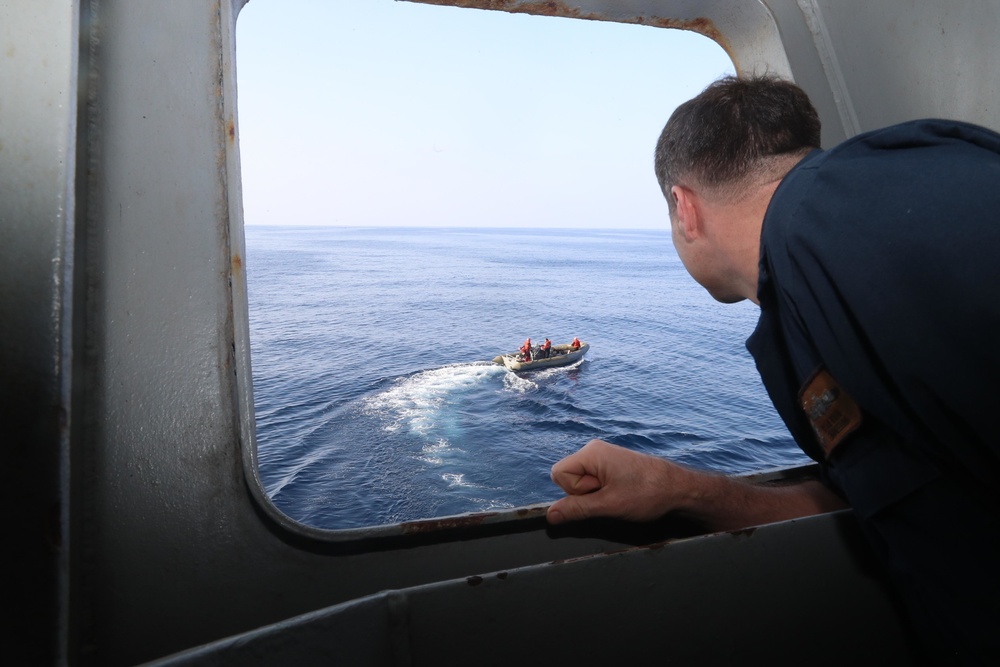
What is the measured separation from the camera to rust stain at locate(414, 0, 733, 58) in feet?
5.74

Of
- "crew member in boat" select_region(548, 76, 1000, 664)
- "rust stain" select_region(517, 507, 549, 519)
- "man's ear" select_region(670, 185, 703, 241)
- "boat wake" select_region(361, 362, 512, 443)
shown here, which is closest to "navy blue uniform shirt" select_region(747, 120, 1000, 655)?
"crew member in boat" select_region(548, 76, 1000, 664)

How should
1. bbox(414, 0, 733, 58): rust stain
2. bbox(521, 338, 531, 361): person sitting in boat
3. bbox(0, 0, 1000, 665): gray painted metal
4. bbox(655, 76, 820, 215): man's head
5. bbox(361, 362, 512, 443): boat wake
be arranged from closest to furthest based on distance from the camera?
bbox(0, 0, 1000, 665): gray painted metal, bbox(655, 76, 820, 215): man's head, bbox(414, 0, 733, 58): rust stain, bbox(361, 362, 512, 443): boat wake, bbox(521, 338, 531, 361): person sitting in boat

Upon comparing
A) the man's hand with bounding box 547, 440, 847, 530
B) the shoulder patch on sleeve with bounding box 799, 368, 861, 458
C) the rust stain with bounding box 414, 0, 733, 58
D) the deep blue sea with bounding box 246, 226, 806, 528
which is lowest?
the deep blue sea with bounding box 246, 226, 806, 528

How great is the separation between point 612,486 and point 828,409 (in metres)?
0.44

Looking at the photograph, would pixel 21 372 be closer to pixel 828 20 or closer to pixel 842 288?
pixel 842 288

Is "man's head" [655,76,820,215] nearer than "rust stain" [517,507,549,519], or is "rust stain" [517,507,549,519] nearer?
"man's head" [655,76,820,215]

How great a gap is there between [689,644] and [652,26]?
1.91 m

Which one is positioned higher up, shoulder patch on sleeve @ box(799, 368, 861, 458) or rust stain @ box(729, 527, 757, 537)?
shoulder patch on sleeve @ box(799, 368, 861, 458)

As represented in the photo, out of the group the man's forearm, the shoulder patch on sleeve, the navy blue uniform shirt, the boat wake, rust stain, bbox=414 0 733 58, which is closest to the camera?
the navy blue uniform shirt

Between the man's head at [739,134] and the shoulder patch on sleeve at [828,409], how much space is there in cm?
40

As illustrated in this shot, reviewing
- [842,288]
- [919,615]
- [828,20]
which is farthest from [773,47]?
[919,615]

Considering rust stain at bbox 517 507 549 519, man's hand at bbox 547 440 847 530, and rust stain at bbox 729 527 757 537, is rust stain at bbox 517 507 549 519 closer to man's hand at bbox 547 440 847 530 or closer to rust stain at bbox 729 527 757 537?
man's hand at bbox 547 440 847 530

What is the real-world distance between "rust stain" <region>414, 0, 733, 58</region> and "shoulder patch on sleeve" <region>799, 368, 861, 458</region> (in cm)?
139

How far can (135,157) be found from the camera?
1061mm
